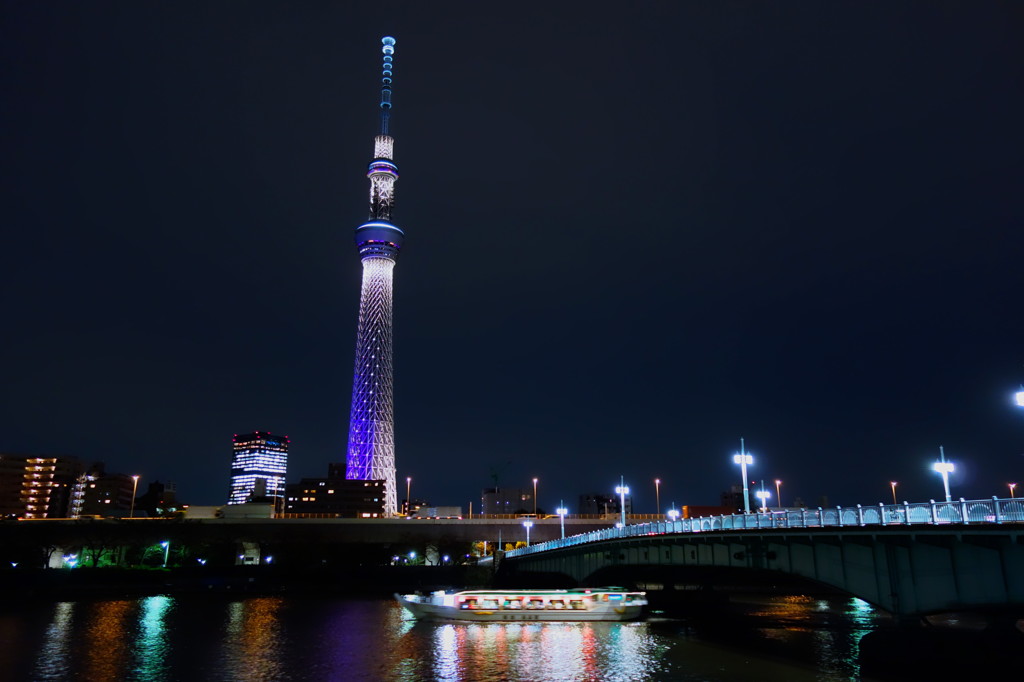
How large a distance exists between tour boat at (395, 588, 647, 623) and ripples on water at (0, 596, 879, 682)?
2002mm

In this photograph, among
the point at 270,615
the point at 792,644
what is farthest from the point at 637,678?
the point at 270,615

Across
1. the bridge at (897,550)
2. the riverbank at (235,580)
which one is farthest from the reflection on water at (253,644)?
the bridge at (897,550)

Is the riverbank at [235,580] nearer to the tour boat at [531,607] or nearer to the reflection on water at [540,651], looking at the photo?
the tour boat at [531,607]

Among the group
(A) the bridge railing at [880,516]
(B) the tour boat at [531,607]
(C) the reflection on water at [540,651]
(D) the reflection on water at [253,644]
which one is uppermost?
(A) the bridge railing at [880,516]

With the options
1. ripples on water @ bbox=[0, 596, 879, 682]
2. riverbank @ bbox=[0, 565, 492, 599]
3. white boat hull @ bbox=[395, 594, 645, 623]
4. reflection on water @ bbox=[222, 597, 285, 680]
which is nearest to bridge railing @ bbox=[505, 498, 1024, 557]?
ripples on water @ bbox=[0, 596, 879, 682]

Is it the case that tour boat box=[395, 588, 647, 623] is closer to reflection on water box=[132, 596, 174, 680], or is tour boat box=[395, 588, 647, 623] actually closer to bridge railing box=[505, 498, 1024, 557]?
bridge railing box=[505, 498, 1024, 557]

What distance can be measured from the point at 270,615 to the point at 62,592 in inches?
1722

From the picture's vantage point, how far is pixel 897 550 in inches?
1667

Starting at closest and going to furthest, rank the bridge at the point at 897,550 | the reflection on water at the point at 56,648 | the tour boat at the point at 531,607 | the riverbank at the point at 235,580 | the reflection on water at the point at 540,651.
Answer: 1. the bridge at the point at 897,550
2. the reflection on water at the point at 56,648
3. the reflection on water at the point at 540,651
4. the tour boat at the point at 531,607
5. the riverbank at the point at 235,580

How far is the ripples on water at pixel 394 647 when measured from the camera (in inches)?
1932

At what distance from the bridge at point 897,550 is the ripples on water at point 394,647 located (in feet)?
19.7

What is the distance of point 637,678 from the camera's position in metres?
46.9

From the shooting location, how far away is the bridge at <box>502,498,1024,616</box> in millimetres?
37156

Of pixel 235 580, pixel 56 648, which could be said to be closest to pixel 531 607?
pixel 56 648
